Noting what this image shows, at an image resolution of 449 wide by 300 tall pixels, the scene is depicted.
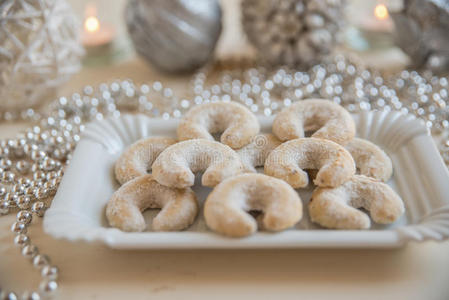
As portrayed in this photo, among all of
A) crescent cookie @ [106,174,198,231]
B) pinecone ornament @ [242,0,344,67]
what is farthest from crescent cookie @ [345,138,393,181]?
pinecone ornament @ [242,0,344,67]

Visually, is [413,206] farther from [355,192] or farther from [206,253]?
[206,253]

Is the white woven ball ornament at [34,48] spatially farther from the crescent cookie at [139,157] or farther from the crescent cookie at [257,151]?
the crescent cookie at [257,151]

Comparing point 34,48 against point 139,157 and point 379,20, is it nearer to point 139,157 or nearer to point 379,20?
point 139,157

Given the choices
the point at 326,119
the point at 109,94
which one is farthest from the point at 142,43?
the point at 326,119

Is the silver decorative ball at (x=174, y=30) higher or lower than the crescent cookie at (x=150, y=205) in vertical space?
higher

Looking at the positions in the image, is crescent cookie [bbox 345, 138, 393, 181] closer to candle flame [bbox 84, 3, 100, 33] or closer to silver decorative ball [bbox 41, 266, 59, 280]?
silver decorative ball [bbox 41, 266, 59, 280]

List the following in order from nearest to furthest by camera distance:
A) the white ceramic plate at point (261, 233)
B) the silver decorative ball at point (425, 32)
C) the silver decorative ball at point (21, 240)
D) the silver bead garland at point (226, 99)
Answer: the white ceramic plate at point (261, 233) → the silver decorative ball at point (21, 240) → the silver bead garland at point (226, 99) → the silver decorative ball at point (425, 32)

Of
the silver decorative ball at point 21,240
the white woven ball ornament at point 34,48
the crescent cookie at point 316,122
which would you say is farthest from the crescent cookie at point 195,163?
the white woven ball ornament at point 34,48

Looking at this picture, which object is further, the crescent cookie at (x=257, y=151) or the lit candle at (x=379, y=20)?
the lit candle at (x=379, y=20)
